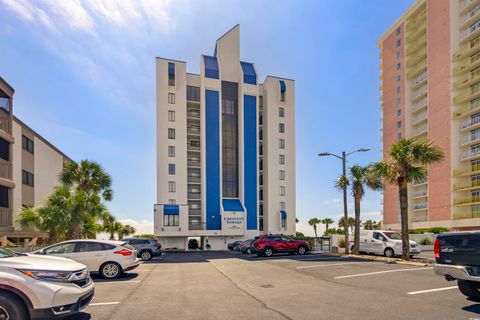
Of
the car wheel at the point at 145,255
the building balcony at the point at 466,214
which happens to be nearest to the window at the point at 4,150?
the car wheel at the point at 145,255

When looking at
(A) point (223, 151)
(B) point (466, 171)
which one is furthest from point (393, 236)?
(A) point (223, 151)

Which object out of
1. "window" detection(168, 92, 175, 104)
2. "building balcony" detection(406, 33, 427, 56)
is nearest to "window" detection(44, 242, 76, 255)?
"window" detection(168, 92, 175, 104)

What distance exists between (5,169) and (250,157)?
3388cm

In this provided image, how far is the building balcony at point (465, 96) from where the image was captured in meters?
49.2

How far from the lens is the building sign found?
52.6 metres

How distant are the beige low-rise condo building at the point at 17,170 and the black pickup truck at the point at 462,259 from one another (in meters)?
26.8

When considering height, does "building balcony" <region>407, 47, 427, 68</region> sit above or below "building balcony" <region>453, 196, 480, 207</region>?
above

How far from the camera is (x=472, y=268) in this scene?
737cm

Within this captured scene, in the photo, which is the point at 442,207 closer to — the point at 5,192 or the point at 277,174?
the point at 277,174

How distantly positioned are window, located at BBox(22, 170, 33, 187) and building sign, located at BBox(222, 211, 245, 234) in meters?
25.6

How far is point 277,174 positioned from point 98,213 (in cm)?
3493

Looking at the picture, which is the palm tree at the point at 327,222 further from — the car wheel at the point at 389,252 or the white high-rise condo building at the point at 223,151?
the car wheel at the point at 389,252

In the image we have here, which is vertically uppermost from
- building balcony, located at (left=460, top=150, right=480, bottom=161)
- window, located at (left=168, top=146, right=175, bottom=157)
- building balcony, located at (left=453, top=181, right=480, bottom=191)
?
window, located at (left=168, top=146, right=175, bottom=157)

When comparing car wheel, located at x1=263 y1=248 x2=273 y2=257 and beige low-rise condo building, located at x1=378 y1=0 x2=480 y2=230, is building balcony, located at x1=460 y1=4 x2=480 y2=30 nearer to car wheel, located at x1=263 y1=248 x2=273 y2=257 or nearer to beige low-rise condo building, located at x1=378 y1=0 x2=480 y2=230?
beige low-rise condo building, located at x1=378 y1=0 x2=480 y2=230
